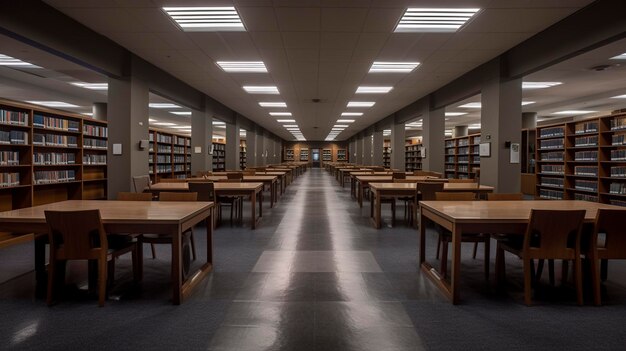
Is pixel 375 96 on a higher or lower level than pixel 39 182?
higher

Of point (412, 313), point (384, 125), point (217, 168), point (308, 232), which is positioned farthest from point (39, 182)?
point (384, 125)

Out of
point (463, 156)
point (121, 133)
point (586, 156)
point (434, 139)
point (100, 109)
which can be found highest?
point (100, 109)

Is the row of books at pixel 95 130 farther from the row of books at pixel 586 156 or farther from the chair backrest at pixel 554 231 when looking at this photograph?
the row of books at pixel 586 156

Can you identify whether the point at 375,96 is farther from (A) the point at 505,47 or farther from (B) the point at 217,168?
(B) the point at 217,168

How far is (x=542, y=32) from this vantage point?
497 centimetres

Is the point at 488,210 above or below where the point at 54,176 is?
below

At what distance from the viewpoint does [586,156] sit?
7066 mm

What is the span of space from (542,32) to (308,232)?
14.2 feet

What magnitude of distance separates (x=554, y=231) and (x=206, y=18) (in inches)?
170

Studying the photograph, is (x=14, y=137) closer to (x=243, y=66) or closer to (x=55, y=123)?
(x=55, y=123)

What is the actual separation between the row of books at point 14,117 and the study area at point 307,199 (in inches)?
1.9

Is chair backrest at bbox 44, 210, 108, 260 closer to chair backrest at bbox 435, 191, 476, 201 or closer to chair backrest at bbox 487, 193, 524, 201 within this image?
chair backrest at bbox 435, 191, 476, 201

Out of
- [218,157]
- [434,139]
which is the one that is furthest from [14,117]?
[218,157]

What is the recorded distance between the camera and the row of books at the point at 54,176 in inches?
206
